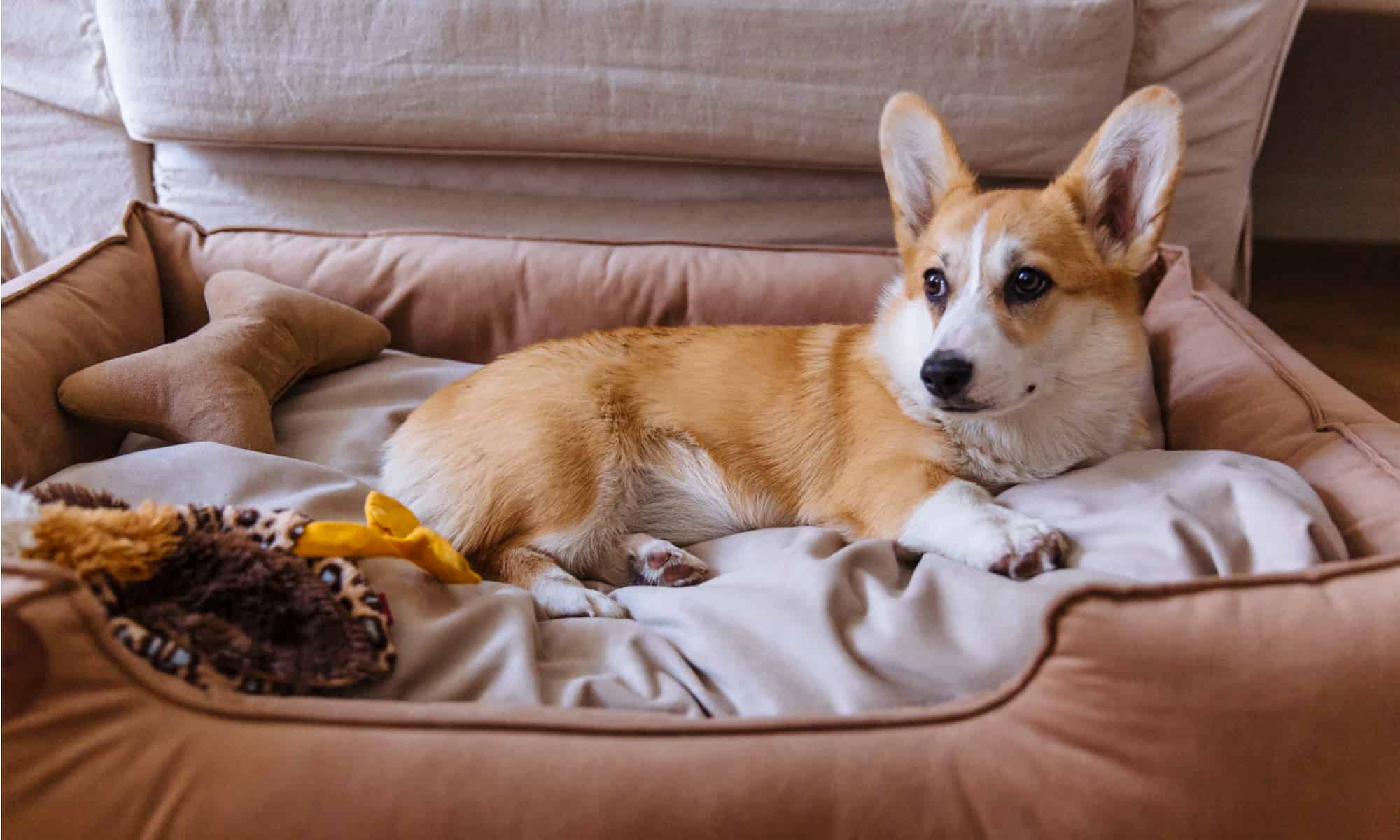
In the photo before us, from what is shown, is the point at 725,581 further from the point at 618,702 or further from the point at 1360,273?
the point at 1360,273

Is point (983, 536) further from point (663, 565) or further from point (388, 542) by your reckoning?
point (388, 542)

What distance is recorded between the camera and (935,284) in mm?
1456

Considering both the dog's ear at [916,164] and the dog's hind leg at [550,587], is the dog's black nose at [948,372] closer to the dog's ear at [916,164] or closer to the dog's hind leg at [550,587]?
the dog's ear at [916,164]

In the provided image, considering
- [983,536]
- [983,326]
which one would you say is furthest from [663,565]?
[983,326]

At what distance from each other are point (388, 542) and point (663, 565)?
0.45 metres

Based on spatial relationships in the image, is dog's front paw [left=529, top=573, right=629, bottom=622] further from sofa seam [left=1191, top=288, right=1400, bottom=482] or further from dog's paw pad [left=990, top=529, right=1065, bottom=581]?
sofa seam [left=1191, top=288, right=1400, bottom=482]

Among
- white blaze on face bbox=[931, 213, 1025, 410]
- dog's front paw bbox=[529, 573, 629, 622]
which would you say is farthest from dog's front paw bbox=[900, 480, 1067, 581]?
dog's front paw bbox=[529, 573, 629, 622]

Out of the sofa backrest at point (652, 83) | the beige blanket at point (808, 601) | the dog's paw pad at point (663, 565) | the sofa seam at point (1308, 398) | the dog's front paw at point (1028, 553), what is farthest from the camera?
the sofa backrest at point (652, 83)

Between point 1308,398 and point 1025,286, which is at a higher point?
point 1025,286

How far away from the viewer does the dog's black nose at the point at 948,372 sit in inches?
50.3

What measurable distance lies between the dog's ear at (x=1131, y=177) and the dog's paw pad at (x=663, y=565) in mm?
814

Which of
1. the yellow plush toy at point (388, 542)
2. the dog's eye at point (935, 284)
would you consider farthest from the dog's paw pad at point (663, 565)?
the dog's eye at point (935, 284)

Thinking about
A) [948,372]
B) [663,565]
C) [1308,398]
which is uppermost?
[948,372]

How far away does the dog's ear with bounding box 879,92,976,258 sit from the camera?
1.53 m
